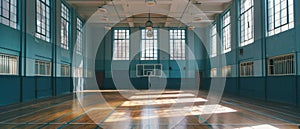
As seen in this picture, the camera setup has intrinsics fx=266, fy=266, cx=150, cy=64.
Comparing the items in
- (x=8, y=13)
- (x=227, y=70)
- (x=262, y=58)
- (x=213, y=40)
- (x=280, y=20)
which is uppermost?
(x=213, y=40)

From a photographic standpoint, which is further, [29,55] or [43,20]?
[43,20]

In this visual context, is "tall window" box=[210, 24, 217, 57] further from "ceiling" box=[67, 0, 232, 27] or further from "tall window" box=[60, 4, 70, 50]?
"tall window" box=[60, 4, 70, 50]

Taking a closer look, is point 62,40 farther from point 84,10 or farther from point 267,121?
point 267,121

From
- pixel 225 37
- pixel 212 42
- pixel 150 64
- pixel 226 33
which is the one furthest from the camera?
pixel 150 64

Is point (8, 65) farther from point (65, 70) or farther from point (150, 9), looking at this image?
point (150, 9)

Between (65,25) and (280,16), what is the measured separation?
1270 centimetres

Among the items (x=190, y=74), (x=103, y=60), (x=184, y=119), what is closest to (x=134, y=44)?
(x=103, y=60)

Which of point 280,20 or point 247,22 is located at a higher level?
point 247,22

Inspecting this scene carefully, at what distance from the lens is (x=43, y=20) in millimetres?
13828

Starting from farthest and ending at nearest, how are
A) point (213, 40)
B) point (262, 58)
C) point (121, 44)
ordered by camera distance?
point (121, 44), point (213, 40), point (262, 58)

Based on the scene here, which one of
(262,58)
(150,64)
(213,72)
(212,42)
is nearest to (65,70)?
(150,64)

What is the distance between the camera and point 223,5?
19156 millimetres

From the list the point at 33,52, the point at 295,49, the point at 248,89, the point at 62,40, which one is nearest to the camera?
the point at 295,49

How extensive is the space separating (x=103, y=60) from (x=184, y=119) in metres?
20.1
